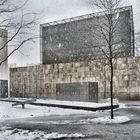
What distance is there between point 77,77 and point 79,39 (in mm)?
6946

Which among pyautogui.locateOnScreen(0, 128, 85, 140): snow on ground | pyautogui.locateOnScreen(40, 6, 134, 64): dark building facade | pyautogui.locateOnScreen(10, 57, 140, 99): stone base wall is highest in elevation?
pyautogui.locateOnScreen(40, 6, 134, 64): dark building facade

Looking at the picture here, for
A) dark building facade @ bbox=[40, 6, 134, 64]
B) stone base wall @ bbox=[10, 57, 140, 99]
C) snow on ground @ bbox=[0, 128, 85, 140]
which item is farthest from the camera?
dark building facade @ bbox=[40, 6, 134, 64]

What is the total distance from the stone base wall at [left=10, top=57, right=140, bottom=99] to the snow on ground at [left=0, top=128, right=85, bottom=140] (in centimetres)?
2562

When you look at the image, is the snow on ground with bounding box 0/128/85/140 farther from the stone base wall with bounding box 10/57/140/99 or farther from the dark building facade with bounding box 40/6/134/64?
the dark building facade with bounding box 40/6/134/64

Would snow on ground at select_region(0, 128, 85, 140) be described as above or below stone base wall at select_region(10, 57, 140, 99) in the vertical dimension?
below

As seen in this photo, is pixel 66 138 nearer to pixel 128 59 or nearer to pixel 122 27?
pixel 128 59

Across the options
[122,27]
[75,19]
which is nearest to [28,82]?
[75,19]

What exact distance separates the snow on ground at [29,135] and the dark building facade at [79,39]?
2857 cm

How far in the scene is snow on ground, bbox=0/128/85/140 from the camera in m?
11.9

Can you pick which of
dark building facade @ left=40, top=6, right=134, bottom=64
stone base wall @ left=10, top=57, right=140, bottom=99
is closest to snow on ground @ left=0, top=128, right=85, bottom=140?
stone base wall @ left=10, top=57, right=140, bottom=99

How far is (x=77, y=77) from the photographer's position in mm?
43250

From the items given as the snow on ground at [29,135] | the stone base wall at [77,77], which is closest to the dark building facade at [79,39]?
the stone base wall at [77,77]

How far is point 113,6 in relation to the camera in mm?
20266

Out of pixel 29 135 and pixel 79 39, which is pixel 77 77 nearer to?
pixel 79 39
